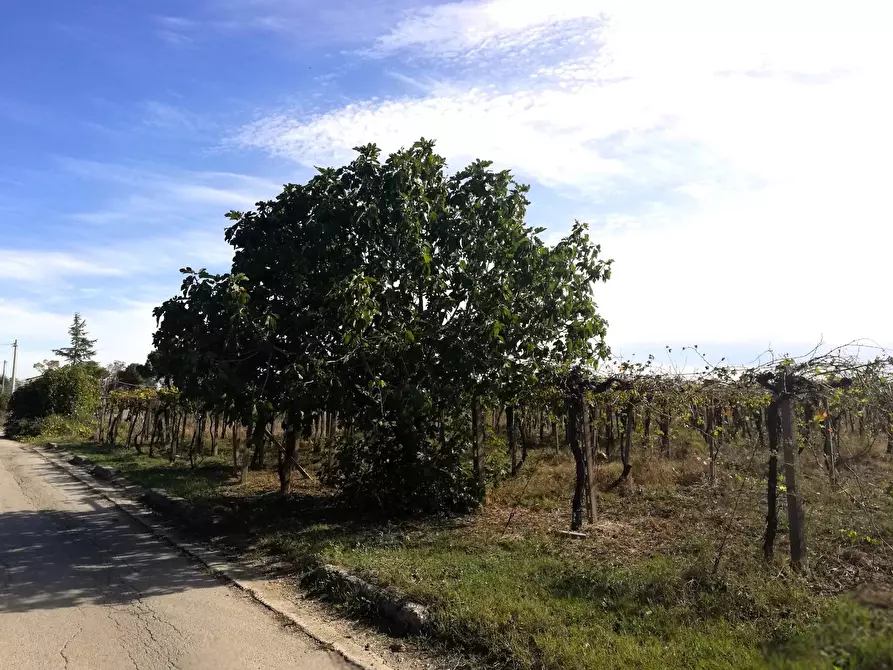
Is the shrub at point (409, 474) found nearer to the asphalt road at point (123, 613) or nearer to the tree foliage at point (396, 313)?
the tree foliage at point (396, 313)

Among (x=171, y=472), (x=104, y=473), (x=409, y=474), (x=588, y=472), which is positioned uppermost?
(x=588, y=472)

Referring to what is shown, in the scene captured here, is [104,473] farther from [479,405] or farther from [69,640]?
[69,640]

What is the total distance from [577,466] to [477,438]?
2043 millimetres

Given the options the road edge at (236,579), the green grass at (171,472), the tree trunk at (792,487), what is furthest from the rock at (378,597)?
the green grass at (171,472)

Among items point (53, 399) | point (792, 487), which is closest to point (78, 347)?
point (53, 399)

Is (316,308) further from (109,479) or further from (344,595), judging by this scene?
(109,479)

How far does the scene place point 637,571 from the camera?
251 inches

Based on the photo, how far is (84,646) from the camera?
16.9 feet

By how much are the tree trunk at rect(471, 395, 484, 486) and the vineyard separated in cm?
5

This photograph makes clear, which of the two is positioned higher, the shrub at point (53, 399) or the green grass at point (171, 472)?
the shrub at point (53, 399)

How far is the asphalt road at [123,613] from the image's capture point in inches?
194

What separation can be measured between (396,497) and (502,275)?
12.3 ft

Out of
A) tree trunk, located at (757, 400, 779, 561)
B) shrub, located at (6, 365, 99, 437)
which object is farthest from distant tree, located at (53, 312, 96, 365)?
tree trunk, located at (757, 400, 779, 561)

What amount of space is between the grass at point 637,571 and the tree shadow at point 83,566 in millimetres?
1329
